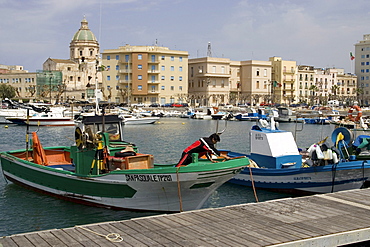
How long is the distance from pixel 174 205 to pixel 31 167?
6590mm

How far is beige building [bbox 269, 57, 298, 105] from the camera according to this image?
117625 millimetres

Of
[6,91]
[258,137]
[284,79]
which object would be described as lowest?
[258,137]

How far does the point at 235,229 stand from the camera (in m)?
10.4

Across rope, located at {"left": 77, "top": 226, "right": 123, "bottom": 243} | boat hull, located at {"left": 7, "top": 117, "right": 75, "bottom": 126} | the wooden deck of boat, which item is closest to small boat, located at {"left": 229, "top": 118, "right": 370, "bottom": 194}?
the wooden deck of boat

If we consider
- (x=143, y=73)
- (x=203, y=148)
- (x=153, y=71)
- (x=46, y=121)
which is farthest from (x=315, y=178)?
(x=153, y=71)

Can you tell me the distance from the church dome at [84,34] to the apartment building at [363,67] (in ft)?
230

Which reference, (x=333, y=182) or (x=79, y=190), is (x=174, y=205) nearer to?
(x=79, y=190)

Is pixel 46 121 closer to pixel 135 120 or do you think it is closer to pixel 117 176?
pixel 135 120

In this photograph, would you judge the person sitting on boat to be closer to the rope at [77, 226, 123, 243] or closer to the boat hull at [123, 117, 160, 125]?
the rope at [77, 226, 123, 243]

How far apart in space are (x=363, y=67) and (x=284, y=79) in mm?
27285

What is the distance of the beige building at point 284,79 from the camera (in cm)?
11762

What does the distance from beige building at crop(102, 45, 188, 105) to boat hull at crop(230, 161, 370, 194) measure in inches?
3100

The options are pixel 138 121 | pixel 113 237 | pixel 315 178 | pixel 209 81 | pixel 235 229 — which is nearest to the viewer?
pixel 113 237

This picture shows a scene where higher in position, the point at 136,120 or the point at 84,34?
the point at 84,34
